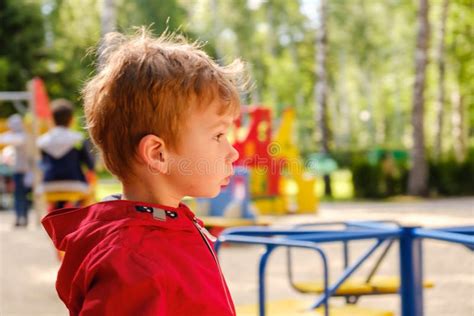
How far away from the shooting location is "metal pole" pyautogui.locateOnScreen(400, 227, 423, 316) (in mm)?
3764

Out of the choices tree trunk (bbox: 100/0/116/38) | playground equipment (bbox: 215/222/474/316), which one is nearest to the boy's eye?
playground equipment (bbox: 215/222/474/316)

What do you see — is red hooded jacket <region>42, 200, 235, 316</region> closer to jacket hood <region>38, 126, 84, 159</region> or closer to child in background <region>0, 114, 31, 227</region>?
jacket hood <region>38, 126, 84, 159</region>

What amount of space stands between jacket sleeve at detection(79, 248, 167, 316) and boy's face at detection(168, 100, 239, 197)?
249 mm

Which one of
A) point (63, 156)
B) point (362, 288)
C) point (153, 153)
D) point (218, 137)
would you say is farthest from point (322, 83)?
point (153, 153)

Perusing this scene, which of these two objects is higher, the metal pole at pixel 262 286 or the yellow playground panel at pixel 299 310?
the metal pole at pixel 262 286

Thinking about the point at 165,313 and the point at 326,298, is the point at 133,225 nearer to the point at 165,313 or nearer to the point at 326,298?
the point at 165,313

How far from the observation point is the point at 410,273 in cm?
378

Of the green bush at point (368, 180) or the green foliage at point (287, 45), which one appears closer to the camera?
the green bush at point (368, 180)

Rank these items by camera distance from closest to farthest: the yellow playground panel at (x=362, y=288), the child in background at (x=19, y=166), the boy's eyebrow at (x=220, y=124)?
the boy's eyebrow at (x=220, y=124), the yellow playground panel at (x=362, y=288), the child in background at (x=19, y=166)

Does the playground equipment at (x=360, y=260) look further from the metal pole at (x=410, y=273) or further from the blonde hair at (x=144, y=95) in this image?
the blonde hair at (x=144, y=95)

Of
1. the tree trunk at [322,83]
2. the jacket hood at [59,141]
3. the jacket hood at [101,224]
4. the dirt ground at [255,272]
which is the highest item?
the tree trunk at [322,83]

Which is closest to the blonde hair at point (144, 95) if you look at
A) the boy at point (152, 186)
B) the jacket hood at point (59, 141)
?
the boy at point (152, 186)

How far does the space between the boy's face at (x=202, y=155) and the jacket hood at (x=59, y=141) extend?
5763 mm

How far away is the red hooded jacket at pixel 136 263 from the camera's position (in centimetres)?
158
